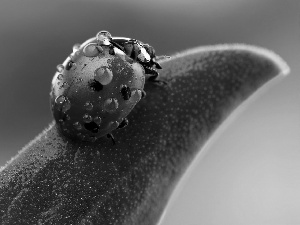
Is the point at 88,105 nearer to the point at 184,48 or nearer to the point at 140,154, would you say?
the point at 140,154

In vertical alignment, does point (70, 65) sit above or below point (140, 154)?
above

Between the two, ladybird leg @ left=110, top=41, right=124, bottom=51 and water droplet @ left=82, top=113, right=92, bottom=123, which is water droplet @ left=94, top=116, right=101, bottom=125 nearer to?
water droplet @ left=82, top=113, right=92, bottom=123

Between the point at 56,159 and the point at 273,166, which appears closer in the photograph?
the point at 56,159

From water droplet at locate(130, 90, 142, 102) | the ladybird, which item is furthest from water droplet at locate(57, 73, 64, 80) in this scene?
water droplet at locate(130, 90, 142, 102)

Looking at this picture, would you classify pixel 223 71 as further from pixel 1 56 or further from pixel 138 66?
pixel 1 56

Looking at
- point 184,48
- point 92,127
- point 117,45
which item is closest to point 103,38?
point 117,45

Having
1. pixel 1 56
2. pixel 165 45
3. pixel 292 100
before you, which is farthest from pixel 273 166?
pixel 1 56
